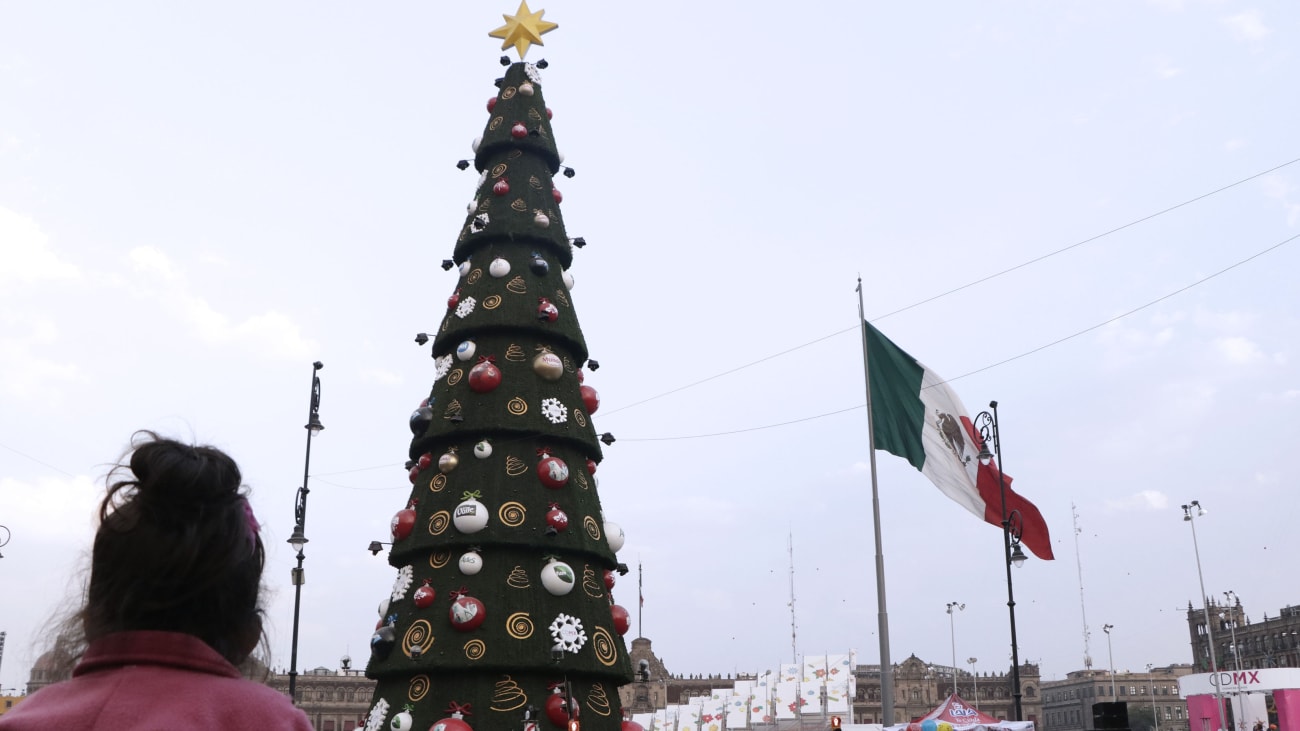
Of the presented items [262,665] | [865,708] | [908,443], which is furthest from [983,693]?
[262,665]

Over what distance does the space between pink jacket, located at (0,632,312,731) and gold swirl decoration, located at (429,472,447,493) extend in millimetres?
13513

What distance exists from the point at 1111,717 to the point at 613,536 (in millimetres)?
8125

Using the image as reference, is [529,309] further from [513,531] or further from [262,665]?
[262,665]

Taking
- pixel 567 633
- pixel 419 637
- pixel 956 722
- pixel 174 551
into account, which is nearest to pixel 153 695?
pixel 174 551

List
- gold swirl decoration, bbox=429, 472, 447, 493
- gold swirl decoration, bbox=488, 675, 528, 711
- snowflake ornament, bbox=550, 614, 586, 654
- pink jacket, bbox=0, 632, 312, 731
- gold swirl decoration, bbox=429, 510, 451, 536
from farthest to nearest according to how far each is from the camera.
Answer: gold swirl decoration, bbox=429, 472, 447, 493
gold swirl decoration, bbox=429, 510, 451, 536
snowflake ornament, bbox=550, 614, 586, 654
gold swirl decoration, bbox=488, 675, 528, 711
pink jacket, bbox=0, 632, 312, 731

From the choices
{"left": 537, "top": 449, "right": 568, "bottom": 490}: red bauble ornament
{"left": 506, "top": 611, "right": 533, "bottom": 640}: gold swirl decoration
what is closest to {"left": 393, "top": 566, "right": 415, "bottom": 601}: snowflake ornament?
{"left": 506, "top": 611, "right": 533, "bottom": 640}: gold swirl decoration

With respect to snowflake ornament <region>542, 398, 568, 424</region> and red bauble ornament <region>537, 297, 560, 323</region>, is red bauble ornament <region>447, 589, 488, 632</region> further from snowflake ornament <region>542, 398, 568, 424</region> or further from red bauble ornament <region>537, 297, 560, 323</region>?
red bauble ornament <region>537, 297, 560, 323</region>

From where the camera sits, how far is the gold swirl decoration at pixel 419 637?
560 inches

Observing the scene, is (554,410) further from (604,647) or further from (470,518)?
(604,647)

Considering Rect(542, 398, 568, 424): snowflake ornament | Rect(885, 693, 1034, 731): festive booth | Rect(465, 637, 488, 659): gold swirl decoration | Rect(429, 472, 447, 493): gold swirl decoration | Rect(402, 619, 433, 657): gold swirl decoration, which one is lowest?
Rect(885, 693, 1034, 731): festive booth

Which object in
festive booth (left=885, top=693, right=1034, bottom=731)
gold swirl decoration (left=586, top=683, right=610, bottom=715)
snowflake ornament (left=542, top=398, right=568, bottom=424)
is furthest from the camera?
festive booth (left=885, top=693, right=1034, bottom=731)

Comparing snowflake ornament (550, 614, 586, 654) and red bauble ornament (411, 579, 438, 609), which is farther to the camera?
red bauble ornament (411, 579, 438, 609)

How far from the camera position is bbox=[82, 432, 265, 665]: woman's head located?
7.59 feet

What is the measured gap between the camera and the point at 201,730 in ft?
6.91
